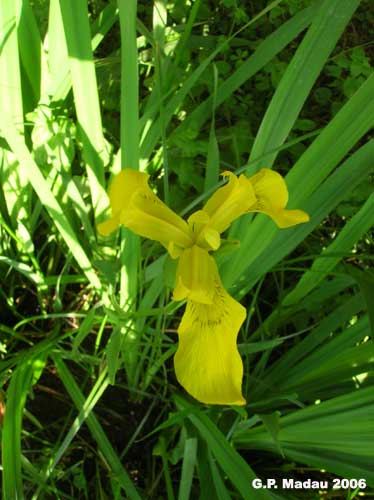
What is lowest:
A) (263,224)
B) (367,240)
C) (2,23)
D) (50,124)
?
(367,240)

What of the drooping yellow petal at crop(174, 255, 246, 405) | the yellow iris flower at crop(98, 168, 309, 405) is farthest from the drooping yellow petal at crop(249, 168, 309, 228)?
the drooping yellow petal at crop(174, 255, 246, 405)

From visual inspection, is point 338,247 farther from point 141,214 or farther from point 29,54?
point 29,54

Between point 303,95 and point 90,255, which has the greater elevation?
point 303,95

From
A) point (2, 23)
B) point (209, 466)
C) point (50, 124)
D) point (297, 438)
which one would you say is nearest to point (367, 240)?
point (297, 438)

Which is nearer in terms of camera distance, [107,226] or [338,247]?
[107,226]

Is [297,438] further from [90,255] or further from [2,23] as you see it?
[2,23]

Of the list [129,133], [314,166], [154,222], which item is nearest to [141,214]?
[154,222]

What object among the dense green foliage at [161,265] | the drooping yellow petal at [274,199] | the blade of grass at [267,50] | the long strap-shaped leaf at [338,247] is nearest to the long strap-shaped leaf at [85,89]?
the dense green foliage at [161,265]

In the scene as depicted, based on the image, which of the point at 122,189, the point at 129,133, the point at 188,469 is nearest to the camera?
the point at 122,189
